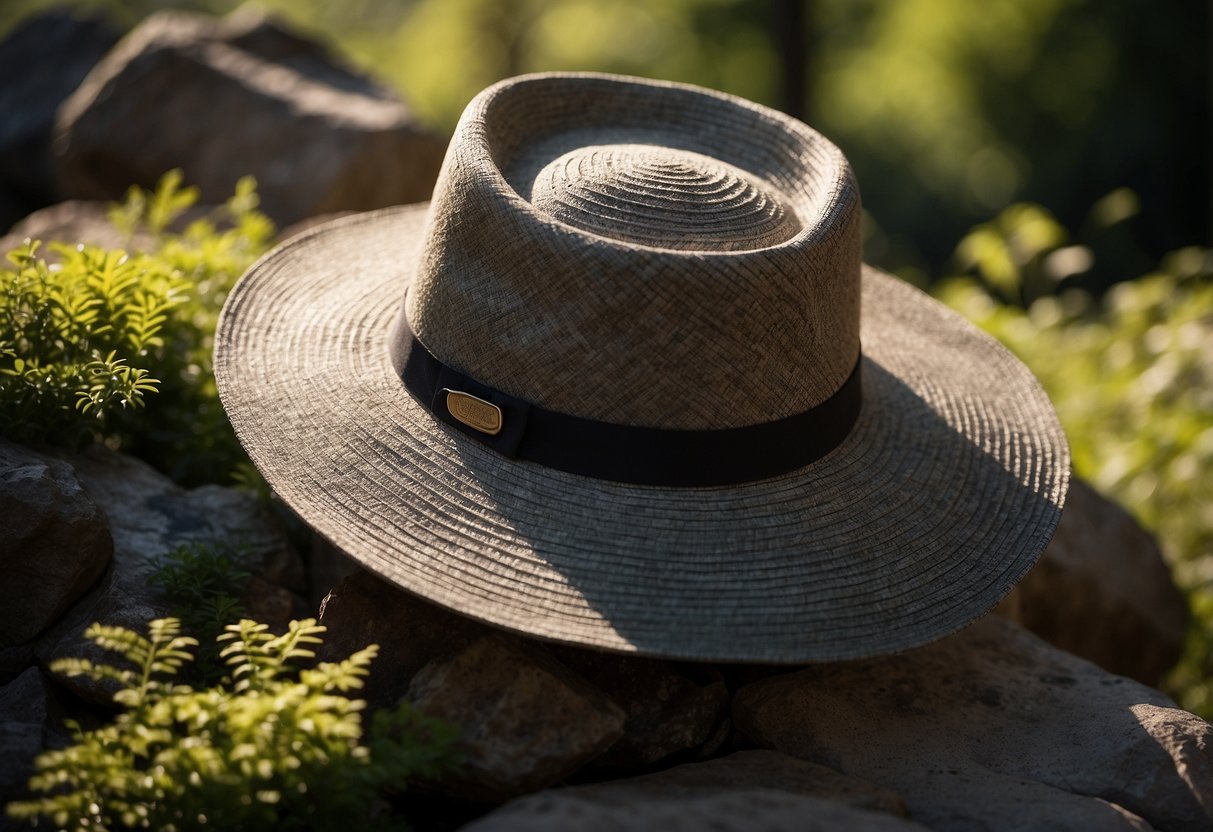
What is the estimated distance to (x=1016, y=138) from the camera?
16297mm

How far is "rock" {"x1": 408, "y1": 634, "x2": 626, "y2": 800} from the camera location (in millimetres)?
2244

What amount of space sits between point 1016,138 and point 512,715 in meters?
16.0

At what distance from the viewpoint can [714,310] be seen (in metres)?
2.35

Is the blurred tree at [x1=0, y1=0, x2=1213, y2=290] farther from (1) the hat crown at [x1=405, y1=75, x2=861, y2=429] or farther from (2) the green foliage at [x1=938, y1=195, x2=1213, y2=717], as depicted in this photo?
(1) the hat crown at [x1=405, y1=75, x2=861, y2=429]

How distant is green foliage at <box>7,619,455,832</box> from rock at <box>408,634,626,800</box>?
0.12m

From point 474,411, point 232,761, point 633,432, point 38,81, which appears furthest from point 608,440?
point 38,81

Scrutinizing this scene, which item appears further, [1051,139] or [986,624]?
[1051,139]

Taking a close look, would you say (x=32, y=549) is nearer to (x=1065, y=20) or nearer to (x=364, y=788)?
(x=364, y=788)

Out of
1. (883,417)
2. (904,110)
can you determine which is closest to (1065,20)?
(904,110)

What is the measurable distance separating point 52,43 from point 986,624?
19.0ft

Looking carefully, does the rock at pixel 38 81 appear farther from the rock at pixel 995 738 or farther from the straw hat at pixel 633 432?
the rock at pixel 995 738

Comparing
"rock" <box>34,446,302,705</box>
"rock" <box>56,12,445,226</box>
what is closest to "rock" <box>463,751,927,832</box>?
"rock" <box>34,446,302,705</box>

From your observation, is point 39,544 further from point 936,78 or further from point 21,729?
point 936,78

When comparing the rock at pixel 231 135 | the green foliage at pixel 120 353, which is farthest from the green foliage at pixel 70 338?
the rock at pixel 231 135
